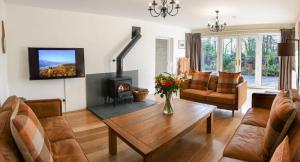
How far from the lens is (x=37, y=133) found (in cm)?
157

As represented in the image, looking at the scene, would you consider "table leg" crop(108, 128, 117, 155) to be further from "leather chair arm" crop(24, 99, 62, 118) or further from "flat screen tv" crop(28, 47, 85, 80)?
"flat screen tv" crop(28, 47, 85, 80)

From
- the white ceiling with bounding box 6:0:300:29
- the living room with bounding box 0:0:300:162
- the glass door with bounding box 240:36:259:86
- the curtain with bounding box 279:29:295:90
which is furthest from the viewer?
the glass door with bounding box 240:36:259:86

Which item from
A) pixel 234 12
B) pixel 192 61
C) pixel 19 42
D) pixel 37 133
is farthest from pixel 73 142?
pixel 192 61

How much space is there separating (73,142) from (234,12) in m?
4.45

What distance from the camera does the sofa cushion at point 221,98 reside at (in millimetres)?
4098

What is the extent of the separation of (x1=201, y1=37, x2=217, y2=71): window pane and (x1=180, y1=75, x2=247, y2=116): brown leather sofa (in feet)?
10.1

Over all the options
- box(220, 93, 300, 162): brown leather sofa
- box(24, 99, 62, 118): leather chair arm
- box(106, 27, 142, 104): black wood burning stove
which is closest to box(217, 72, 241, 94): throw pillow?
box(220, 93, 300, 162): brown leather sofa

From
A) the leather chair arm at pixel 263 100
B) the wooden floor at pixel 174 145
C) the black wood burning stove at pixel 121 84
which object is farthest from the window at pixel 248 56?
the leather chair arm at pixel 263 100

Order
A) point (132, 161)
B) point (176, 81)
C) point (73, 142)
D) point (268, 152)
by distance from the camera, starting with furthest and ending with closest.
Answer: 1. point (176, 81)
2. point (132, 161)
3. point (73, 142)
4. point (268, 152)

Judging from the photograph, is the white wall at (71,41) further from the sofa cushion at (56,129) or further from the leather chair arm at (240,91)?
the leather chair arm at (240,91)

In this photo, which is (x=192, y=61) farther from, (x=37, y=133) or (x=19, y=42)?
(x=37, y=133)

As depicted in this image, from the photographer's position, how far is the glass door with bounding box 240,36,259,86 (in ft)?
23.0

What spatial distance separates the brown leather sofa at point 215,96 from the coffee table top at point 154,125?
1.08 m

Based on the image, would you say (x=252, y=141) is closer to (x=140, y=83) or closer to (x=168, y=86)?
(x=168, y=86)
